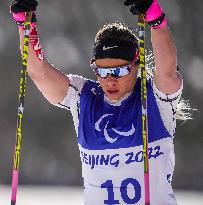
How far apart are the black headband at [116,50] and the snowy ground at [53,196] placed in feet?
16.7

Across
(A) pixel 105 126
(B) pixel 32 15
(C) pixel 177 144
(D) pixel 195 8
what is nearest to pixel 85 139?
(A) pixel 105 126

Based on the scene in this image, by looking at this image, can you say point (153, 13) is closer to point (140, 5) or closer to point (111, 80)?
point (140, 5)

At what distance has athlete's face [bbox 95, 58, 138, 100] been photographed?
367 centimetres

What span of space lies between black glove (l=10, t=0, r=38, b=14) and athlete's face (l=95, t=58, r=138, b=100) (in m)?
0.51

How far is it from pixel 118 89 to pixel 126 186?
1.80ft

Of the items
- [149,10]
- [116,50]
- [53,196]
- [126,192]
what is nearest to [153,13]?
[149,10]

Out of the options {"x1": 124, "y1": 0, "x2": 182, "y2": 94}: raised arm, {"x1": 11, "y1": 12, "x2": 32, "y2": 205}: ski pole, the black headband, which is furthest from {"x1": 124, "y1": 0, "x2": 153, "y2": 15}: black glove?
{"x1": 11, "y1": 12, "x2": 32, "y2": 205}: ski pole

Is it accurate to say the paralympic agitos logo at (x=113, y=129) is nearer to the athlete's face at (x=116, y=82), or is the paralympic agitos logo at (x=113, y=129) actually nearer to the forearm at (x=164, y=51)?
the athlete's face at (x=116, y=82)

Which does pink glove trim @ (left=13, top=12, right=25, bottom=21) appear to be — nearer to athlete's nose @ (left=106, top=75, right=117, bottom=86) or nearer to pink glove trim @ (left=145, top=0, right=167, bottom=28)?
athlete's nose @ (left=106, top=75, right=117, bottom=86)

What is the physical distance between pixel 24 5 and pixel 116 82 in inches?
26.2

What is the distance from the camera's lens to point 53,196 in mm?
10211

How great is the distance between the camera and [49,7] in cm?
1303

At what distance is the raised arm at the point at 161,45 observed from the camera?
3.32m

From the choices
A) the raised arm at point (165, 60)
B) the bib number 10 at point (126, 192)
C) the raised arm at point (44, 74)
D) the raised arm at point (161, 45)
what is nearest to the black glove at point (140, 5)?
the raised arm at point (161, 45)
